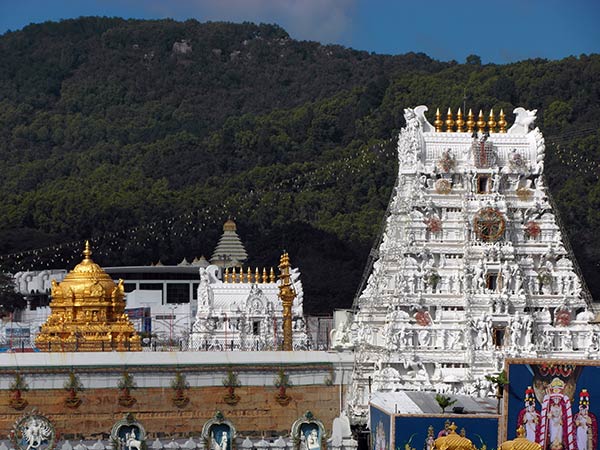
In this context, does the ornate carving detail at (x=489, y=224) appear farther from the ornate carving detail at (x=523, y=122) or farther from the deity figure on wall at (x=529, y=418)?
the deity figure on wall at (x=529, y=418)

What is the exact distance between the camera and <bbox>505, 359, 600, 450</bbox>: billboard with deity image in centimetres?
5006

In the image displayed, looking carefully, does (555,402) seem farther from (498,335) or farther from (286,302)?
(286,302)

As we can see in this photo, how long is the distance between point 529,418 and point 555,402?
34.9 inches

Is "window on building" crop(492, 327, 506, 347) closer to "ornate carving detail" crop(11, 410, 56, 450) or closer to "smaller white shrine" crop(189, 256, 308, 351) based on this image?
"ornate carving detail" crop(11, 410, 56, 450)

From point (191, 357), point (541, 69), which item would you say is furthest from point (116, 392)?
point (541, 69)

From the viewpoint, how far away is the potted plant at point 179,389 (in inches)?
2302

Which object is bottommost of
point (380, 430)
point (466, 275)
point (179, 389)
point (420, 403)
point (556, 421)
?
point (380, 430)

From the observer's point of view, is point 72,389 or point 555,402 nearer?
point 555,402

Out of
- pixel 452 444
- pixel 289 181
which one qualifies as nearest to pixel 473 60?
pixel 289 181

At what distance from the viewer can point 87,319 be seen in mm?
61312

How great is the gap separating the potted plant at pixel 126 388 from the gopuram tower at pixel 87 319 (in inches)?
112

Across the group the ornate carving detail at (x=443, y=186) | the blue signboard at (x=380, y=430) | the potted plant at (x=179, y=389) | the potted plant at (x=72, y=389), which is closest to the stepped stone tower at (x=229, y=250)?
the ornate carving detail at (x=443, y=186)

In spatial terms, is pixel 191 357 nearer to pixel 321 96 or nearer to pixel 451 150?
pixel 451 150

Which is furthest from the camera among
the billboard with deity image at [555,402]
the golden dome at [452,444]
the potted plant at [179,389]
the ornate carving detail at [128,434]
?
the potted plant at [179,389]
